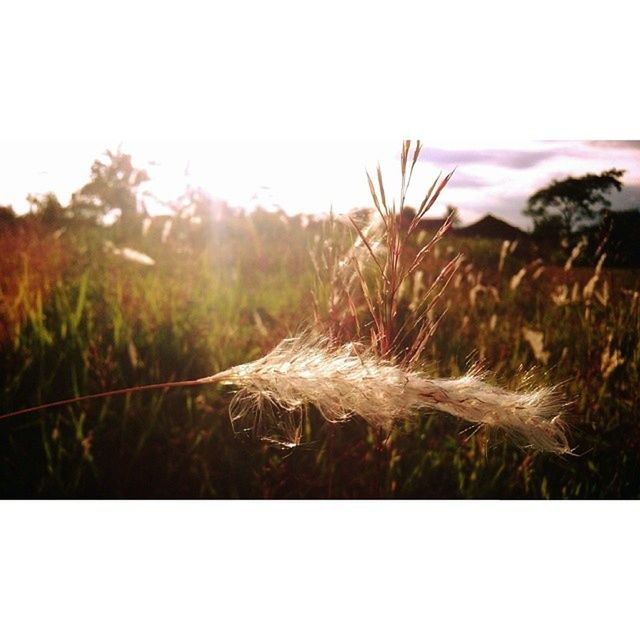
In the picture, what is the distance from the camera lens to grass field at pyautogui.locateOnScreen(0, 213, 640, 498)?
143 centimetres

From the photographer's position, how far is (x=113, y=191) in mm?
1431

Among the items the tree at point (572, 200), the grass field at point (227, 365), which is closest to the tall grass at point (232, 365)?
the grass field at point (227, 365)

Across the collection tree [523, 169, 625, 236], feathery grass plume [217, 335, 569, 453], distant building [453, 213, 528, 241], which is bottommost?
feathery grass plume [217, 335, 569, 453]

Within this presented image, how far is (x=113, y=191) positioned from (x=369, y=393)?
0.76 meters

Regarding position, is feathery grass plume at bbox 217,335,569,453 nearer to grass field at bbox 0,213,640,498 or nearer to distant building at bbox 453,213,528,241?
grass field at bbox 0,213,640,498

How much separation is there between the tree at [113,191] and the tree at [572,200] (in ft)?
3.04

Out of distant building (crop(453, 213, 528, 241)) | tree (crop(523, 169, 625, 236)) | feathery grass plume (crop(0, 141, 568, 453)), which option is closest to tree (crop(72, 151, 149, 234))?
feathery grass plume (crop(0, 141, 568, 453))

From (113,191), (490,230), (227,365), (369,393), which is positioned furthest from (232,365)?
(490,230)

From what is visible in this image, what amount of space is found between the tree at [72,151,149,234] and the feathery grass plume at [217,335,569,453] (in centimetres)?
46

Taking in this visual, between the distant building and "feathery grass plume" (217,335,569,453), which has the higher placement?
the distant building

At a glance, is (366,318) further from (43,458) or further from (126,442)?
(43,458)

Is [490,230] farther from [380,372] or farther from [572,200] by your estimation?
[380,372]
